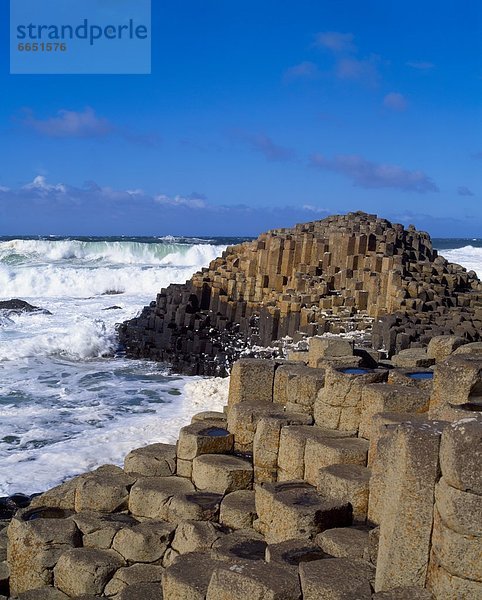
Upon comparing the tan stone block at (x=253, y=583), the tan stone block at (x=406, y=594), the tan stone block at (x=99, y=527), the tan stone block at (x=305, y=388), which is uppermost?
the tan stone block at (x=305, y=388)

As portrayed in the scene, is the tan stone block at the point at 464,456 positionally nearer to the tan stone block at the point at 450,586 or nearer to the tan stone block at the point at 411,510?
the tan stone block at the point at 411,510

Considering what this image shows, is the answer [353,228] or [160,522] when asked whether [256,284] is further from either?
[160,522]

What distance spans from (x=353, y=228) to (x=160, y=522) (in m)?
18.8

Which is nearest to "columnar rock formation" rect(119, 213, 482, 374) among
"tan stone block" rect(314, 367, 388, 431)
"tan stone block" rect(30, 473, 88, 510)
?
"tan stone block" rect(314, 367, 388, 431)

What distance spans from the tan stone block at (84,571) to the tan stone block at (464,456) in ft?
11.9

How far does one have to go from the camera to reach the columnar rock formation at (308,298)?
704 inches

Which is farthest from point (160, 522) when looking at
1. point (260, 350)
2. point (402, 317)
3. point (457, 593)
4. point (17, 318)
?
point (17, 318)

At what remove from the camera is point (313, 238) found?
77.3 feet

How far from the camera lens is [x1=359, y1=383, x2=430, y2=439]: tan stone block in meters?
7.63

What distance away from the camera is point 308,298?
19.9 meters

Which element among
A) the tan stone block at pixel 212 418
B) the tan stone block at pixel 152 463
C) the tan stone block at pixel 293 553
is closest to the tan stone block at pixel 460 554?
the tan stone block at pixel 293 553

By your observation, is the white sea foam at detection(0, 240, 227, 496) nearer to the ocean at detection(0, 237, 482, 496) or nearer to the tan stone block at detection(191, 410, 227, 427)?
the ocean at detection(0, 237, 482, 496)

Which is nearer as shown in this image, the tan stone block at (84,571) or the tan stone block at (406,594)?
the tan stone block at (406,594)

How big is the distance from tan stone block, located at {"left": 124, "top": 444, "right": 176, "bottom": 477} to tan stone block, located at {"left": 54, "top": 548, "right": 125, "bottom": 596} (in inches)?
62.6
